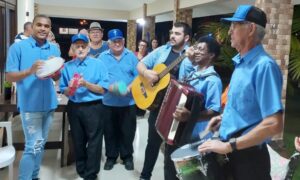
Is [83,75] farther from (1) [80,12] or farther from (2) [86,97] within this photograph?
(1) [80,12]

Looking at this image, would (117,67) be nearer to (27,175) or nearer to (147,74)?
(147,74)

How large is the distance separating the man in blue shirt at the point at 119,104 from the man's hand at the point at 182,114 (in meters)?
1.34

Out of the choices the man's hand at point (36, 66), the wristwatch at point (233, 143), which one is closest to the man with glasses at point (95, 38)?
the man's hand at point (36, 66)

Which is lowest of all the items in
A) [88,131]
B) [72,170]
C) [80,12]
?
[72,170]

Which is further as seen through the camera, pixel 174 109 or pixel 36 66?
pixel 36 66

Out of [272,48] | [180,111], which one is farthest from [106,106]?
[272,48]

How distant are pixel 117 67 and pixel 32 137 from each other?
119cm

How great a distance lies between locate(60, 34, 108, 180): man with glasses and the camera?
2883 millimetres

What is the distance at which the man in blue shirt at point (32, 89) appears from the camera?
2486 mm

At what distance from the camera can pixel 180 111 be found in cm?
196

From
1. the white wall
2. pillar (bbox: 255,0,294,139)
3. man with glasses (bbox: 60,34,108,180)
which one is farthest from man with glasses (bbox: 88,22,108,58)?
the white wall

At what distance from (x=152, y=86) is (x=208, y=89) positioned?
80 centimetres

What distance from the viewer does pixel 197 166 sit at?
170 cm

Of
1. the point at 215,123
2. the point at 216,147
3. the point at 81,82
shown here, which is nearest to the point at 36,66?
the point at 81,82
